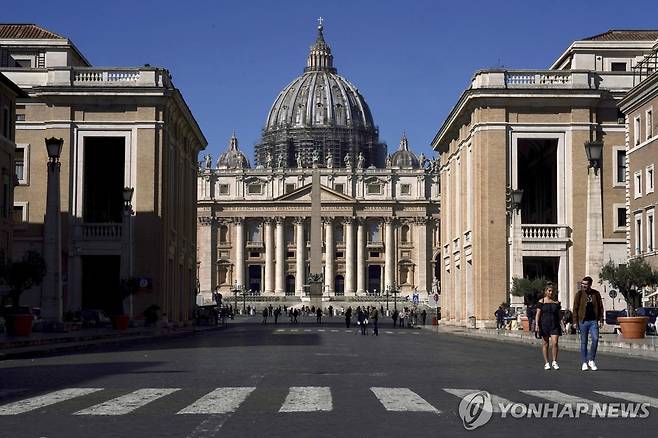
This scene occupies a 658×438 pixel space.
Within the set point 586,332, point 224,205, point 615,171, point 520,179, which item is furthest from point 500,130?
point 224,205

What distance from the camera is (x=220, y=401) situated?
16.0 m

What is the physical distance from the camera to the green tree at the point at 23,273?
4384 cm

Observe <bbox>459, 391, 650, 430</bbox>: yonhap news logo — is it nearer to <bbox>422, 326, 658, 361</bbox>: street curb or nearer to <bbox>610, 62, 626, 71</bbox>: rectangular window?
<bbox>422, 326, 658, 361</bbox>: street curb

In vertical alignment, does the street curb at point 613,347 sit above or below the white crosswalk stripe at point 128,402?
below

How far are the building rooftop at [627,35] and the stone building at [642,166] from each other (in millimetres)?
15382

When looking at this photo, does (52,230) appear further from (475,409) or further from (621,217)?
(621,217)

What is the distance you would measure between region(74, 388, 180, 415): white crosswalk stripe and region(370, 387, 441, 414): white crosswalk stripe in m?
3.17

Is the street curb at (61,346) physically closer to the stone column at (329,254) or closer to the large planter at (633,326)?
the large planter at (633,326)

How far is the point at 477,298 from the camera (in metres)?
67.4

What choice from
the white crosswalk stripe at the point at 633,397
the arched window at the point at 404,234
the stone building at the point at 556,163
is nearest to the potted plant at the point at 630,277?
the stone building at the point at 556,163

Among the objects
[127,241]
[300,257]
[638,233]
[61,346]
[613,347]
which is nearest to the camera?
[61,346]

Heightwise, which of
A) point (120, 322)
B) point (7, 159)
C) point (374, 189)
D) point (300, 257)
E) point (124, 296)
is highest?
point (374, 189)

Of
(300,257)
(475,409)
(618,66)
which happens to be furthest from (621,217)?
(300,257)

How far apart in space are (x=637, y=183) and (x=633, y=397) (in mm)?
42689
